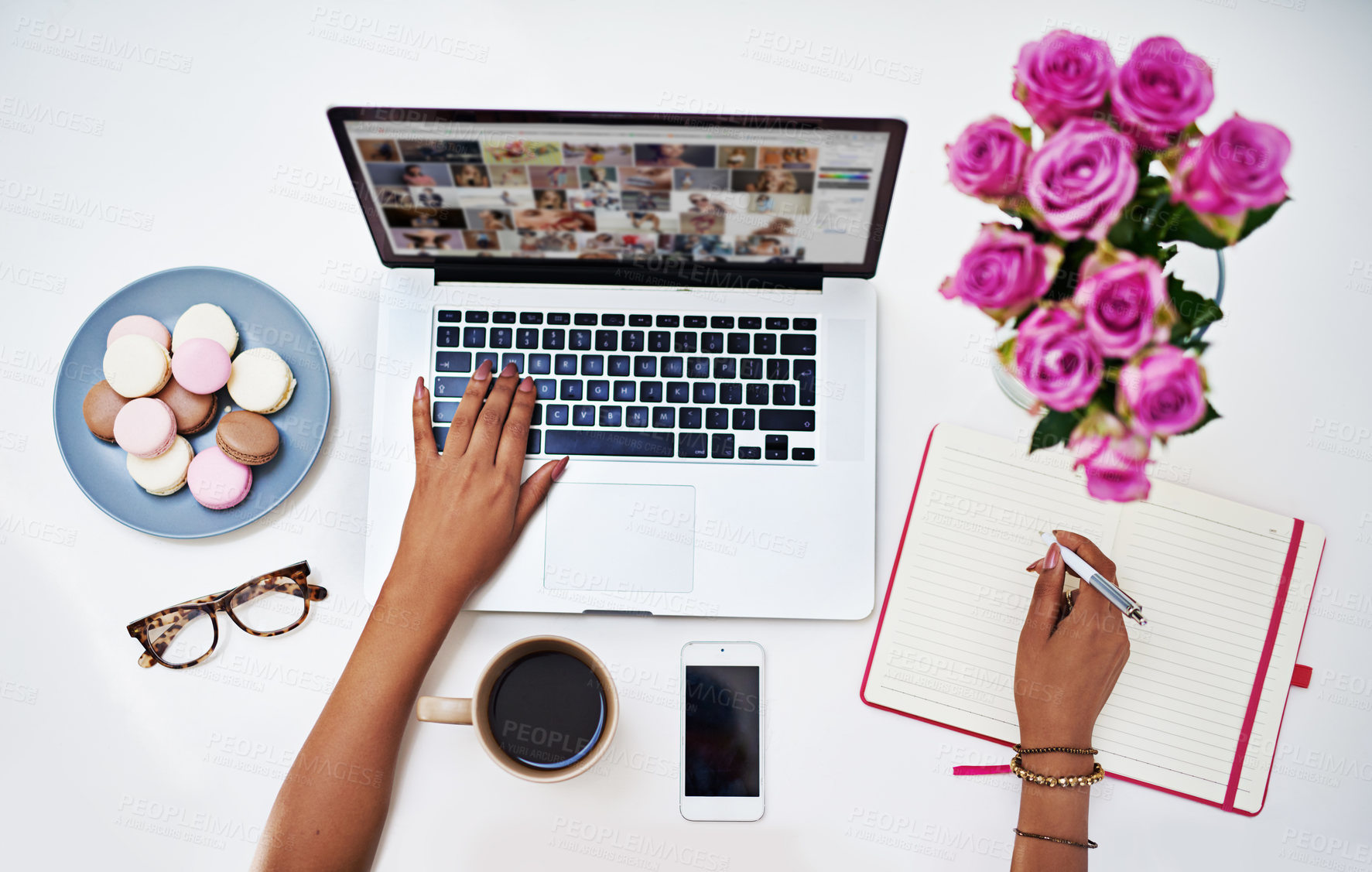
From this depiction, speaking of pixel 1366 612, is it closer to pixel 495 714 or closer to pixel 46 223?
pixel 495 714

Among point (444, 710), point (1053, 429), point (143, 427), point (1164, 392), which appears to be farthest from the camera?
point (143, 427)

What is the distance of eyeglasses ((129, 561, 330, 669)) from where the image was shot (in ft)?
3.11

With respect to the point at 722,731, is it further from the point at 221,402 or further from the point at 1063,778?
the point at 221,402

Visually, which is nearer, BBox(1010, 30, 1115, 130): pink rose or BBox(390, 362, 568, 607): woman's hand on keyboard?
BBox(1010, 30, 1115, 130): pink rose

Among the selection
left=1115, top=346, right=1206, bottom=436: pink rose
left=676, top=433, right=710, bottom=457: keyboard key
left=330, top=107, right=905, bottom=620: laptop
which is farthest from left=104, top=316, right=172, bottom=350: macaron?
left=1115, top=346, right=1206, bottom=436: pink rose

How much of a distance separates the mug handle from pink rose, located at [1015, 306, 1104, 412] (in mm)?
607

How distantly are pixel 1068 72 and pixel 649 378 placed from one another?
0.51 metres

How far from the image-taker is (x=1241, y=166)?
532mm

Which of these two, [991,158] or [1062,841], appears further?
[1062,841]

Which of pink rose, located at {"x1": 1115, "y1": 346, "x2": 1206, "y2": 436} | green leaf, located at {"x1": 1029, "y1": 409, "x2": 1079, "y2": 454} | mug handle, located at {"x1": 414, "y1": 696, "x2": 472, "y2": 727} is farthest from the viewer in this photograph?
mug handle, located at {"x1": 414, "y1": 696, "x2": 472, "y2": 727}

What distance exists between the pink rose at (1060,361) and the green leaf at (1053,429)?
0.27ft

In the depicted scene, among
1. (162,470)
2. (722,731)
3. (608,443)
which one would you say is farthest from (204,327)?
(722,731)

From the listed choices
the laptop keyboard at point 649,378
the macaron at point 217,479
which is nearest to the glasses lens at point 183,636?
the macaron at point 217,479

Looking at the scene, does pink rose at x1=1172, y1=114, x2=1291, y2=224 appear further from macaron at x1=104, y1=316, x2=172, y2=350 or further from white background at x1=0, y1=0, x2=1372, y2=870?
macaron at x1=104, y1=316, x2=172, y2=350
